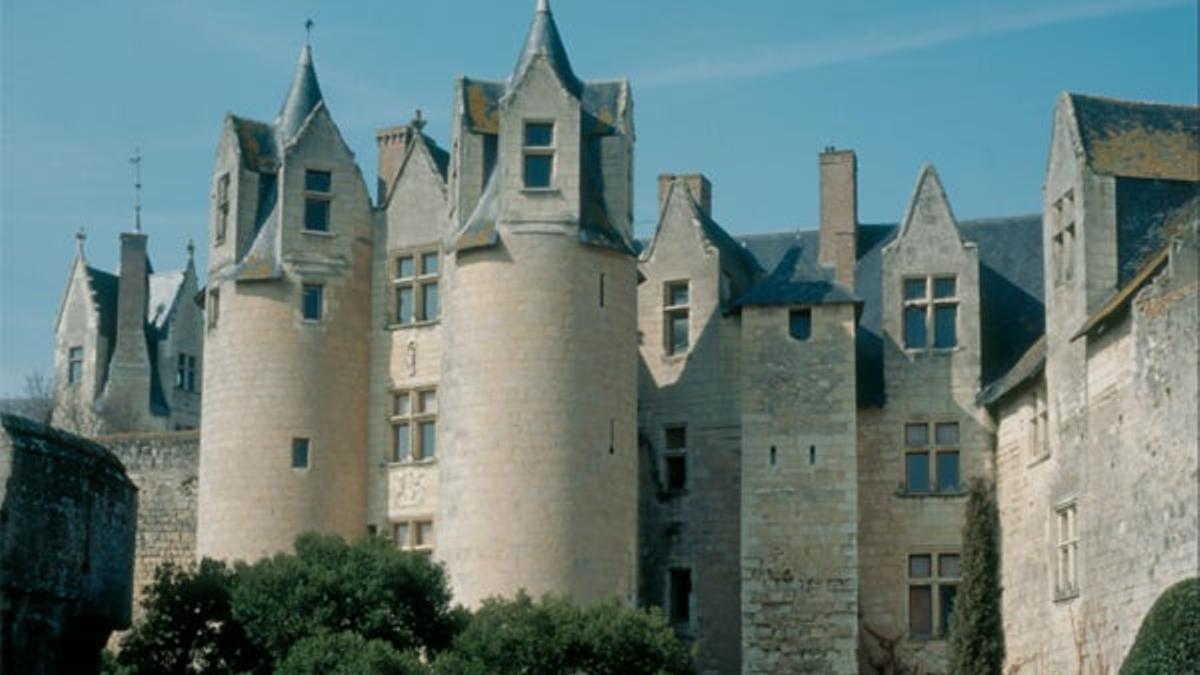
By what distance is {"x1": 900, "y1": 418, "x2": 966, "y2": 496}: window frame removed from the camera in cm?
4150

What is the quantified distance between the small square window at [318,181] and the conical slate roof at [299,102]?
958 mm

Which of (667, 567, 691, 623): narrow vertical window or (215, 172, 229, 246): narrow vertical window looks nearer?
(667, 567, 691, 623): narrow vertical window

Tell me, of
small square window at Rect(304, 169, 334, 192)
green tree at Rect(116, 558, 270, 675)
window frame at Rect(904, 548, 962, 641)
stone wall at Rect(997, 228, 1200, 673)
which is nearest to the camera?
stone wall at Rect(997, 228, 1200, 673)

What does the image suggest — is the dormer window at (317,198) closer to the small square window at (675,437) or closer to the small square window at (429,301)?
the small square window at (429,301)

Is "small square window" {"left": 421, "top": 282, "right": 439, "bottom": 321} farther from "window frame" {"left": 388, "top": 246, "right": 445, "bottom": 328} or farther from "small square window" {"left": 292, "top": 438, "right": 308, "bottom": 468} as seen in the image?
"small square window" {"left": 292, "top": 438, "right": 308, "bottom": 468}

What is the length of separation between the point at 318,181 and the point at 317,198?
1.02 feet

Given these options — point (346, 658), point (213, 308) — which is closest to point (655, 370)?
point (213, 308)

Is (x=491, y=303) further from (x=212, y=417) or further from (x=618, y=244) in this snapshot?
(x=212, y=417)

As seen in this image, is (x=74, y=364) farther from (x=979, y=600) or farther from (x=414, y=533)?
(x=979, y=600)

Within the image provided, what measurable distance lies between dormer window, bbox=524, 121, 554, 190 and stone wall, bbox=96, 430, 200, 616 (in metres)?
9.57

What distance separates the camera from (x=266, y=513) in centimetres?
4134

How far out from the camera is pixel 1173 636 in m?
30.0

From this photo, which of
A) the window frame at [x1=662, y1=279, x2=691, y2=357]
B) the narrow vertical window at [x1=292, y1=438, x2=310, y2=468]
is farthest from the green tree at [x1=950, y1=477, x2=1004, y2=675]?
the narrow vertical window at [x1=292, y1=438, x2=310, y2=468]

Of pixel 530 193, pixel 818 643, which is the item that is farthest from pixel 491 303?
pixel 818 643
